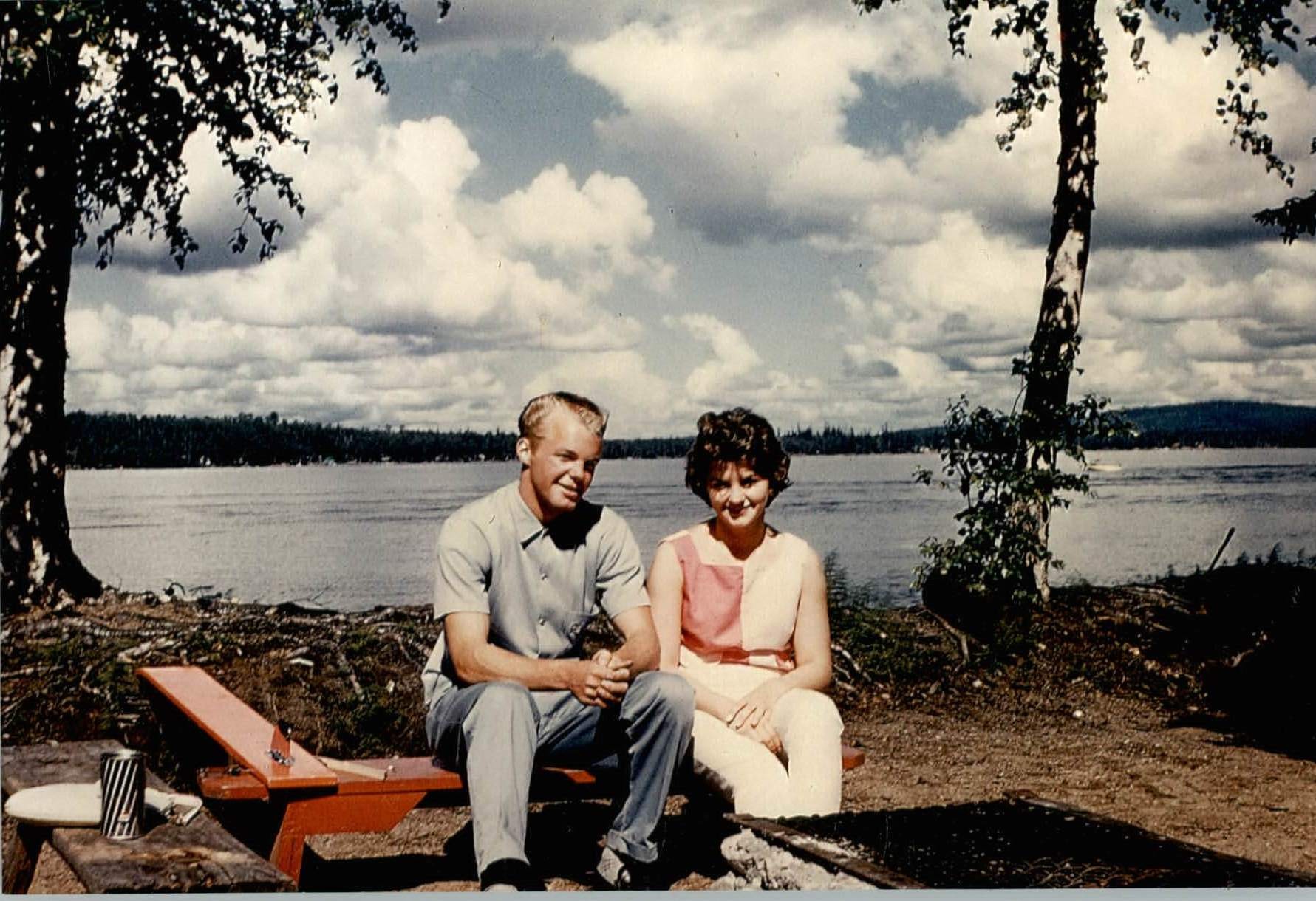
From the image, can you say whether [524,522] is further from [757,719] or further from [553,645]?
[757,719]

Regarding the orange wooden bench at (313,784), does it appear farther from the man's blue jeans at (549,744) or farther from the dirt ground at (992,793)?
the dirt ground at (992,793)

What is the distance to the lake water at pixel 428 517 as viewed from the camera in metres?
6.21

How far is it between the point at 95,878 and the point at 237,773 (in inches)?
29.0

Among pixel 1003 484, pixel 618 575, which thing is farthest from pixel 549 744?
pixel 1003 484

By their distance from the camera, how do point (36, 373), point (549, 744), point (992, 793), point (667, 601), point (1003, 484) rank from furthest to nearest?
point (1003, 484) < point (36, 373) < point (992, 793) < point (667, 601) < point (549, 744)

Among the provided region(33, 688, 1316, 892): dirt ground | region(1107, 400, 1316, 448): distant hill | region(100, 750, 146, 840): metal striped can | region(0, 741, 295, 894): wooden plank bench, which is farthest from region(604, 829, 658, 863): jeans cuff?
region(1107, 400, 1316, 448): distant hill

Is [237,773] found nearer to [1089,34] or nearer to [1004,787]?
[1004,787]

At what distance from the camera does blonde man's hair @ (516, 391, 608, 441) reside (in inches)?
153

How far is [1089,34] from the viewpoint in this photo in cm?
751

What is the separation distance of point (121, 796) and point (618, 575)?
1400 mm

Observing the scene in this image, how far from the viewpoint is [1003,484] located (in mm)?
7645

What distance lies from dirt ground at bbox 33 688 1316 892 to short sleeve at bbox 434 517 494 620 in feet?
2.97

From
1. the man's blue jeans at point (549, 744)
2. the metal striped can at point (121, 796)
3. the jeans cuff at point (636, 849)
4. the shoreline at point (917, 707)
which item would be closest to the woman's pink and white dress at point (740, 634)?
the man's blue jeans at point (549, 744)

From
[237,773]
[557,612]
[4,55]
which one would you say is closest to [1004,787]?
[557,612]
